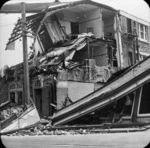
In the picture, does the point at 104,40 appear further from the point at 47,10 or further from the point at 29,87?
the point at 29,87

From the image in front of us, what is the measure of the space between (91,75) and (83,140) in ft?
5.65

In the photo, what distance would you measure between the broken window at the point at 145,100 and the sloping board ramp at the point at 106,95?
0.20 metres

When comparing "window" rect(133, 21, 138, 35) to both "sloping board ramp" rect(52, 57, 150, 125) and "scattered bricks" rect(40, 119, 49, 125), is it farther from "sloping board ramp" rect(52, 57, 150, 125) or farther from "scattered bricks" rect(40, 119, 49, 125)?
"scattered bricks" rect(40, 119, 49, 125)

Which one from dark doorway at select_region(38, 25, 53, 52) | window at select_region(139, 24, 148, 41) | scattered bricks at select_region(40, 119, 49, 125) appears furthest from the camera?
Result: dark doorway at select_region(38, 25, 53, 52)

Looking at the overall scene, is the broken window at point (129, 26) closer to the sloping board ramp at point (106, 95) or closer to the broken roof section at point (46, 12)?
the broken roof section at point (46, 12)

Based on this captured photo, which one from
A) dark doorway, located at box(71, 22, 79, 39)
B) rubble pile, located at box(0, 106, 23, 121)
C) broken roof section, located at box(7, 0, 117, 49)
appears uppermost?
broken roof section, located at box(7, 0, 117, 49)

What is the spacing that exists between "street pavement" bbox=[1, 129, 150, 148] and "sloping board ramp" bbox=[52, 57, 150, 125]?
0.99m

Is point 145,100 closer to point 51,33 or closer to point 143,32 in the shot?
point 143,32

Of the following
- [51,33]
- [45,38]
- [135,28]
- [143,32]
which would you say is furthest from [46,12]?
[143,32]

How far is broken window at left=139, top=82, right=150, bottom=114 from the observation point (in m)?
6.04

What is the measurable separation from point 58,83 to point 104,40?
1.35 metres

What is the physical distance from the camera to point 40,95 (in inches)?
253

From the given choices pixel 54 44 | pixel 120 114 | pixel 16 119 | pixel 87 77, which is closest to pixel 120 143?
pixel 120 114

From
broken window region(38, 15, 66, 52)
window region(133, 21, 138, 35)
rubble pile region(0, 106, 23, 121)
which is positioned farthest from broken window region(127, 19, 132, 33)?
rubble pile region(0, 106, 23, 121)
